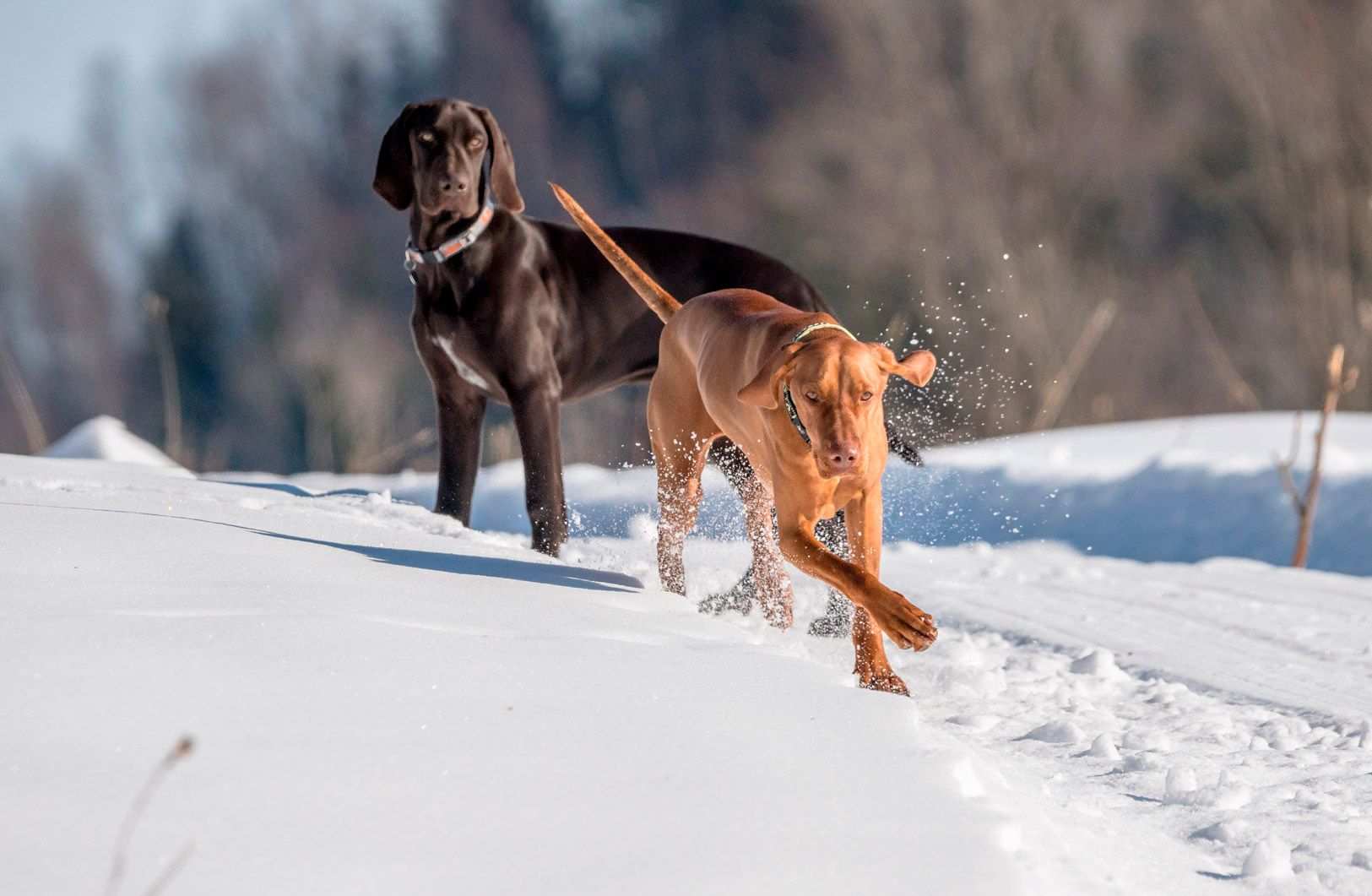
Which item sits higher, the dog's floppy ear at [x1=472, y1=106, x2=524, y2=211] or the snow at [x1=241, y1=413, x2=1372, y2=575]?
the dog's floppy ear at [x1=472, y1=106, x2=524, y2=211]

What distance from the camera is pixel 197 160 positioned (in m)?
17.2

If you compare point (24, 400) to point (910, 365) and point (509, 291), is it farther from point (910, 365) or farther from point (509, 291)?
point (910, 365)

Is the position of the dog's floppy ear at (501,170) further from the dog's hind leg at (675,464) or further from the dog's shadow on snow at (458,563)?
the dog's shadow on snow at (458,563)

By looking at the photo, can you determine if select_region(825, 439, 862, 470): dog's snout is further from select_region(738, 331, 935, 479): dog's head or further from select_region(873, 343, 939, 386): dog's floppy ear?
select_region(873, 343, 939, 386): dog's floppy ear

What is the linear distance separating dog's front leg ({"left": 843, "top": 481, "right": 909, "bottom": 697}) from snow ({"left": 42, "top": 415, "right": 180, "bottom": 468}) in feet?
13.8

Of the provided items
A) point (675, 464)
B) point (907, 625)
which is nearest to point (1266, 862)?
point (907, 625)

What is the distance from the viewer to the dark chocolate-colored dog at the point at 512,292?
3.87 metres

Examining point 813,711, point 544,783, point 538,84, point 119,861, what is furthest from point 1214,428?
point 538,84

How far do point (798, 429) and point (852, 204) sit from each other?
1156cm

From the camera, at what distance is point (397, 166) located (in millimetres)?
4020

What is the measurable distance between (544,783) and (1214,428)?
6054 millimetres

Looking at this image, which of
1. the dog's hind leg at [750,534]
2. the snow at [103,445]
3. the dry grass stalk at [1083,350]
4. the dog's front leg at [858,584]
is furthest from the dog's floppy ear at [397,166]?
the dry grass stalk at [1083,350]

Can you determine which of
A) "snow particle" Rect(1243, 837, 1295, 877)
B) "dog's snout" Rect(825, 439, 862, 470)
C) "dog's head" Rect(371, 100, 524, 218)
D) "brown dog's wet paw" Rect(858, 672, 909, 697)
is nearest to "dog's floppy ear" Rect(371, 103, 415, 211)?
"dog's head" Rect(371, 100, 524, 218)

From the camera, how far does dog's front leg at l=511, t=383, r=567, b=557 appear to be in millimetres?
3887
